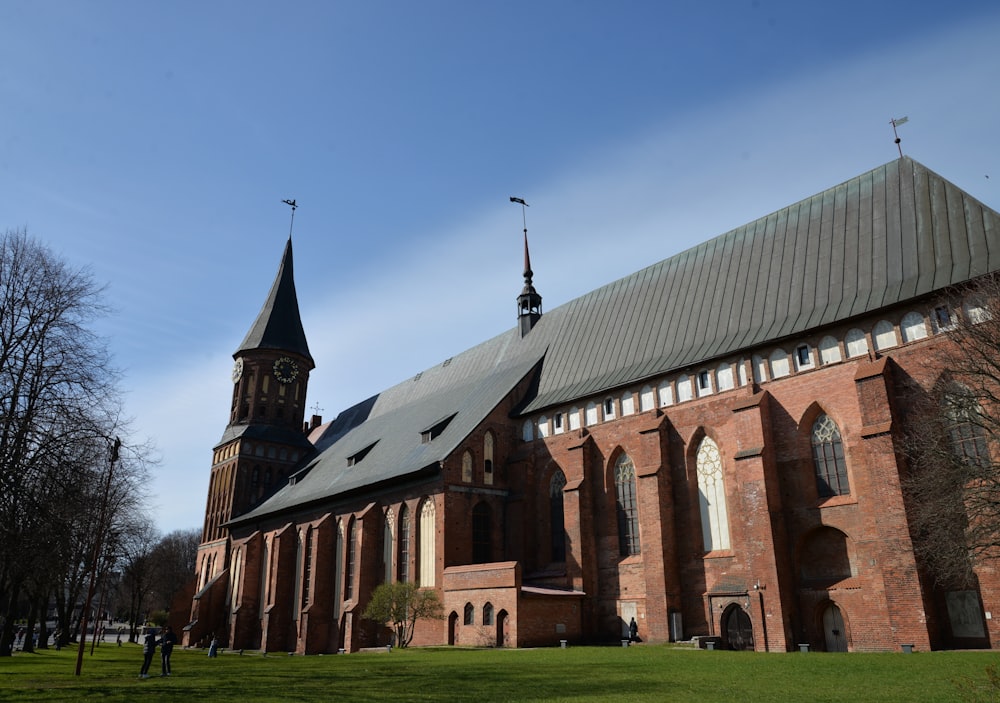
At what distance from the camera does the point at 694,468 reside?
89.9 feet

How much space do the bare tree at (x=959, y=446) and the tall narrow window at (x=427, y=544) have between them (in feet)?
64.1

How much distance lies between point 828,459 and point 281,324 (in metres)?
45.3

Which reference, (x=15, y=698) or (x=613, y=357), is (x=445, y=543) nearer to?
(x=613, y=357)

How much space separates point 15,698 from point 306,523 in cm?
2904

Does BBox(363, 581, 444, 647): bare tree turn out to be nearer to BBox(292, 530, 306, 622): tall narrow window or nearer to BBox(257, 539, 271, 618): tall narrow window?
BBox(292, 530, 306, 622): tall narrow window

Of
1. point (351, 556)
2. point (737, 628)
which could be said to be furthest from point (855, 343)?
point (351, 556)

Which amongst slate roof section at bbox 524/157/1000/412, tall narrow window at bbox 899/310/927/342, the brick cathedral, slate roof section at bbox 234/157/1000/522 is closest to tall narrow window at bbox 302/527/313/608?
the brick cathedral

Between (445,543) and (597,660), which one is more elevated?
(445,543)

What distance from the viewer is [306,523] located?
4272 cm

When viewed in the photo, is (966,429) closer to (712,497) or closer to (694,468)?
(712,497)

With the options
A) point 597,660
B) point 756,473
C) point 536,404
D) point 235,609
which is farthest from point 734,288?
point 235,609

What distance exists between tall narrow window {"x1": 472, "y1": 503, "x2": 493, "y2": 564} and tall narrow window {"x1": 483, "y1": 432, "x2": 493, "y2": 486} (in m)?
1.19

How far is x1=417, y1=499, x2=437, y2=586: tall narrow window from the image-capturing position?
32.5 meters

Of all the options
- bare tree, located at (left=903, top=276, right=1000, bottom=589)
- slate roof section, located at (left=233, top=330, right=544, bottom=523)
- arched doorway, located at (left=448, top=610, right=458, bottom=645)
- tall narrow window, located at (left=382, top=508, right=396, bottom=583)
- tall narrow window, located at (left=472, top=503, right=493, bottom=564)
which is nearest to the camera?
bare tree, located at (left=903, top=276, right=1000, bottom=589)
